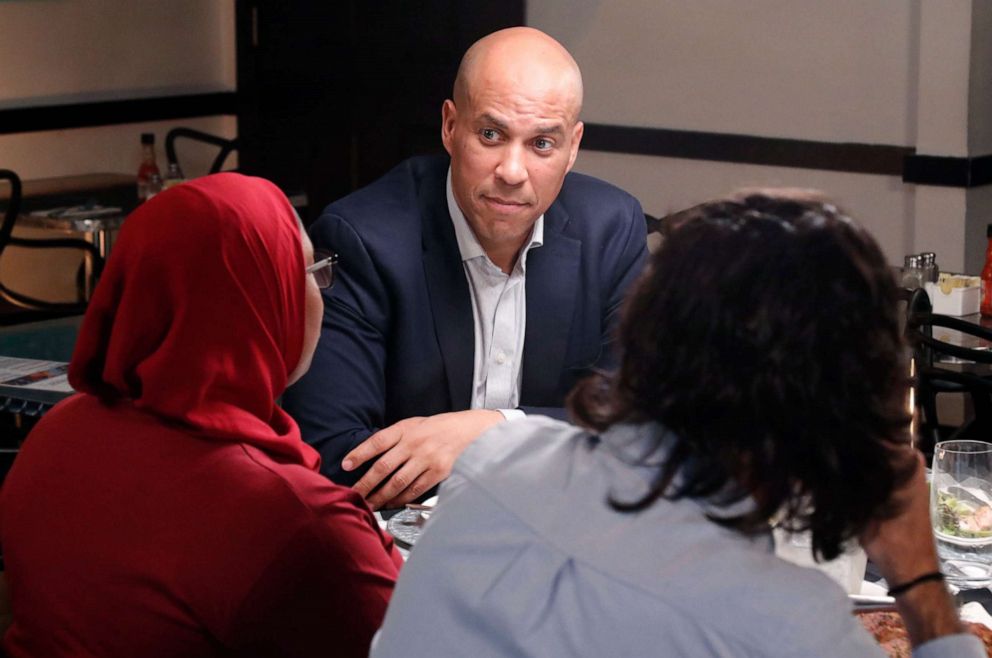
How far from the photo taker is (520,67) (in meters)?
2.40

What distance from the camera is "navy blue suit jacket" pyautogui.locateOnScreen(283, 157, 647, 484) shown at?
2.21 m

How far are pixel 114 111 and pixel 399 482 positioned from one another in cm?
509

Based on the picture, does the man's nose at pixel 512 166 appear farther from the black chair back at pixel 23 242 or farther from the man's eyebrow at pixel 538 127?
the black chair back at pixel 23 242

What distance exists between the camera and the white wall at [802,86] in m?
5.04

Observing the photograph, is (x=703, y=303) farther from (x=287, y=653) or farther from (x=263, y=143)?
(x=263, y=143)

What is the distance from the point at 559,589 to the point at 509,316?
137 centimetres

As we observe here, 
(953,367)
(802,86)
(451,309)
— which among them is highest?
(802,86)

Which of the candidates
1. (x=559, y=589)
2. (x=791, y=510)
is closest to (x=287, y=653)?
(x=559, y=589)

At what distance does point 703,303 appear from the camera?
1094mm

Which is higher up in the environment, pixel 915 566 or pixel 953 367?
pixel 915 566

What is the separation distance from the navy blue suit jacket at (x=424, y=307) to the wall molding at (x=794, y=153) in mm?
2787

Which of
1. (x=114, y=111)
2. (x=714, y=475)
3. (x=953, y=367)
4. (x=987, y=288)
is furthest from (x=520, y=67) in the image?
(x=114, y=111)

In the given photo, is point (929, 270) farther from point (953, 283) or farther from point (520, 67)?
point (520, 67)

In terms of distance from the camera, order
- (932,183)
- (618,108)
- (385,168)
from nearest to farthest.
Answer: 1. (932,183)
2. (618,108)
3. (385,168)
